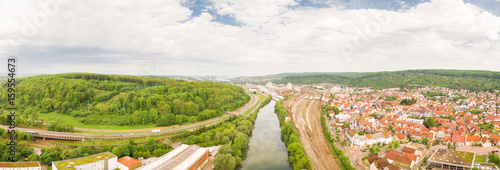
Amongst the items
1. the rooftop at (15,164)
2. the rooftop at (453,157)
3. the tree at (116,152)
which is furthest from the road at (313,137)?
the rooftop at (15,164)

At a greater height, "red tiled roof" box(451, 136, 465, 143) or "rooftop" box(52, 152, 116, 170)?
"red tiled roof" box(451, 136, 465, 143)

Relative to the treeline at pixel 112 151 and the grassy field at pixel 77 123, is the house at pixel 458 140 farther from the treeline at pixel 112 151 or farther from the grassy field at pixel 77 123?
the grassy field at pixel 77 123

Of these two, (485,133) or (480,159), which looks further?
Result: (485,133)

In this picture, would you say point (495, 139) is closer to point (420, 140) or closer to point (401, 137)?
point (420, 140)

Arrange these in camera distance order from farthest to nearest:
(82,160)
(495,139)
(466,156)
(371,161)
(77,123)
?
(77,123) → (495,139) → (466,156) → (371,161) → (82,160)

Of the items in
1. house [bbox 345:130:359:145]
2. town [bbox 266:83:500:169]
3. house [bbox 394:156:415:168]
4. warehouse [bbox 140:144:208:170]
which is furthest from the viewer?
house [bbox 345:130:359:145]

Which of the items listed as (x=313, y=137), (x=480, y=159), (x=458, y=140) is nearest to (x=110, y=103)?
(x=313, y=137)

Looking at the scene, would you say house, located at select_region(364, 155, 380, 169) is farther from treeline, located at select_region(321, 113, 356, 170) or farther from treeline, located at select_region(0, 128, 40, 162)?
treeline, located at select_region(0, 128, 40, 162)

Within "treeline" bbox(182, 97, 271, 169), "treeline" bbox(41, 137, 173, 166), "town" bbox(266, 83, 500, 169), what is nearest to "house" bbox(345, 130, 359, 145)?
"town" bbox(266, 83, 500, 169)
